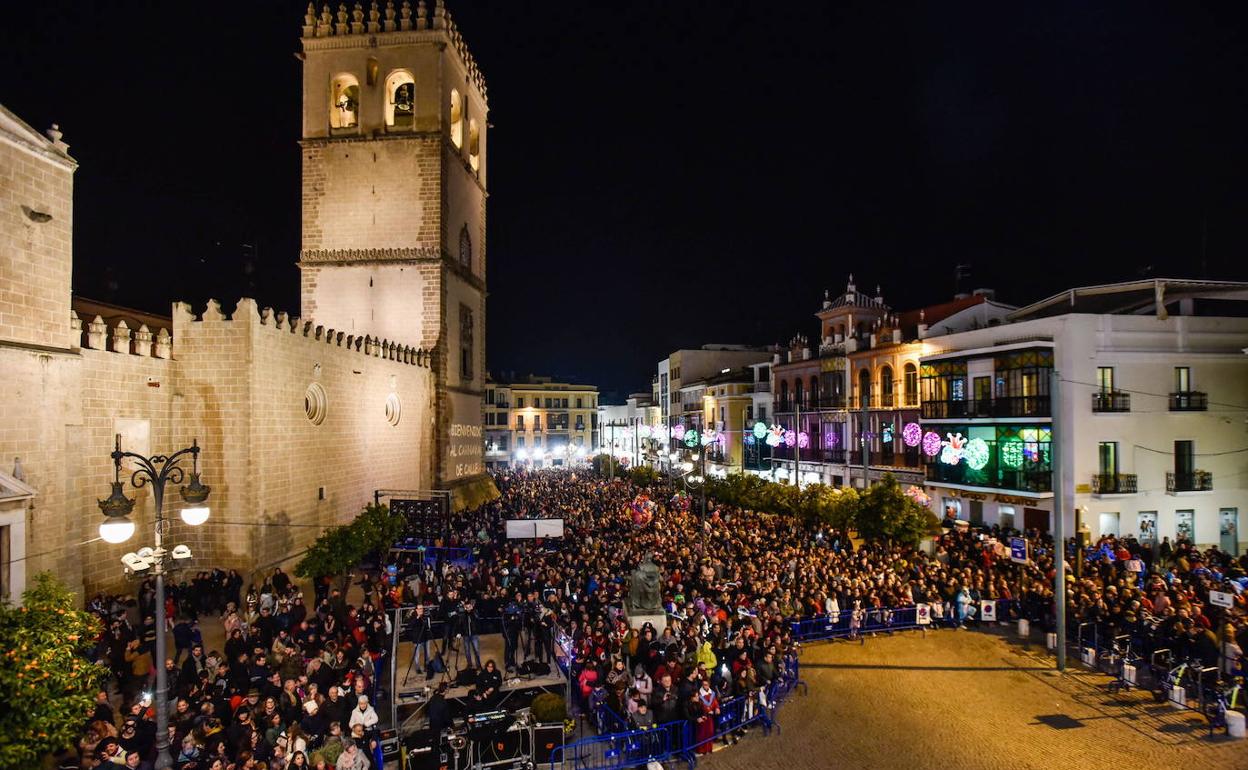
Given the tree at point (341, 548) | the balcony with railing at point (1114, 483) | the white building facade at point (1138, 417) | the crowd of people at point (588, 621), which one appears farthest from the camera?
the white building facade at point (1138, 417)

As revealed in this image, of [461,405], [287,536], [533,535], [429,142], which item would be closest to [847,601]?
[533,535]

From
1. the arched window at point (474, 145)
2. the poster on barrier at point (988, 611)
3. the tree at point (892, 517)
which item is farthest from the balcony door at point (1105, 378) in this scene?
the arched window at point (474, 145)

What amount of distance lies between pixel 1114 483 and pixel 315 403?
26.5 meters

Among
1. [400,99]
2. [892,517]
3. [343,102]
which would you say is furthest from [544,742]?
[400,99]

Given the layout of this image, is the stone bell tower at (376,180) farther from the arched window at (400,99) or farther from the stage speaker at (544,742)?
the stage speaker at (544,742)

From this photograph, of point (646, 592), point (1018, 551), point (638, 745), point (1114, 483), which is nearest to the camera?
point (638, 745)

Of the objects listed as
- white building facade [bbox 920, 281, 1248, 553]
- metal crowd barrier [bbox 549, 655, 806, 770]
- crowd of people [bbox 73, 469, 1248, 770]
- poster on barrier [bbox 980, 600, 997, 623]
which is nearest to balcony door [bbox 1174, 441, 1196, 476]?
white building facade [bbox 920, 281, 1248, 553]

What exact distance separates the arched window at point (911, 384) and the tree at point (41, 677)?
32368mm

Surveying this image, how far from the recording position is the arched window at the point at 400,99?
3109 cm

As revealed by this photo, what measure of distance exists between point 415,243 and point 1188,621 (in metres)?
28.3

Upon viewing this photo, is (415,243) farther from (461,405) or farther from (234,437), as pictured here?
(234,437)

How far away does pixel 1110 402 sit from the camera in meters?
24.2

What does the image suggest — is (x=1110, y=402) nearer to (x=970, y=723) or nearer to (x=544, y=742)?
(x=970, y=723)

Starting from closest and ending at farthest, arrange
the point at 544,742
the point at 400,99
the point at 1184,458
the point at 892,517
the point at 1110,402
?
the point at 544,742 → the point at 892,517 → the point at 1110,402 → the point at 1184,458 → the point at 400,99
